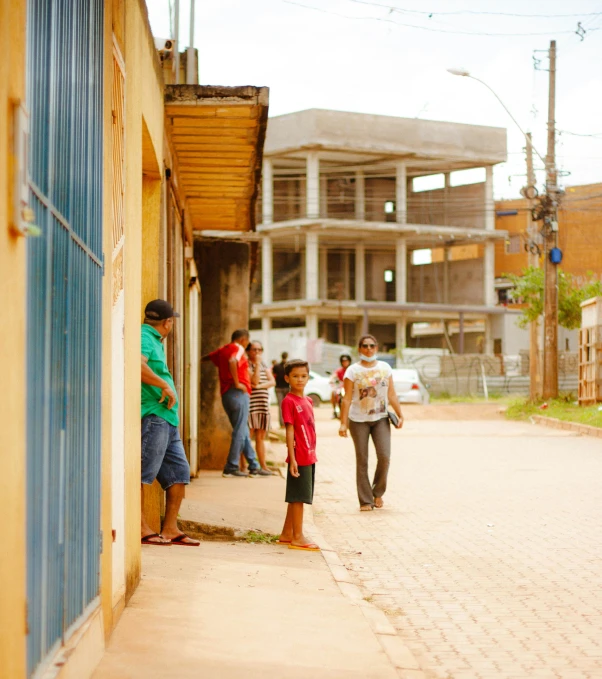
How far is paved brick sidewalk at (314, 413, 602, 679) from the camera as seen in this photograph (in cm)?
527

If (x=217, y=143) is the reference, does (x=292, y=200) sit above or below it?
above

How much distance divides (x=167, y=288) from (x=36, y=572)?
658 centimetres

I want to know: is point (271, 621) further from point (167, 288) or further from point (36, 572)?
point (167, 288)

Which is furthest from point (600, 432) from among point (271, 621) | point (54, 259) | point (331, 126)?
point (331, 126)

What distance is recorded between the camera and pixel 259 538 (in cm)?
863

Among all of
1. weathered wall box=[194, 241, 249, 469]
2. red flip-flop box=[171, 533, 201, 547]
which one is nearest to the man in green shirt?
red flip-flop box=[171, 533, 201, 547]

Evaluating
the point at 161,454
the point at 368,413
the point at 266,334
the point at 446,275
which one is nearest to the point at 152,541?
the point at 161,454

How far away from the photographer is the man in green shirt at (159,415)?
739 cm

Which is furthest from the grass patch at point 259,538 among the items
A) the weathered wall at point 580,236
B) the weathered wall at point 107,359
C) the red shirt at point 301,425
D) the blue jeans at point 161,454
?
the weathered wall at point 580,236

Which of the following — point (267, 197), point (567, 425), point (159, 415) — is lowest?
point (567, 425)

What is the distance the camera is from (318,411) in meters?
36.9

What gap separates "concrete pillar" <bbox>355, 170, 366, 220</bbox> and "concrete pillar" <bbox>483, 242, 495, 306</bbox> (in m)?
6.77

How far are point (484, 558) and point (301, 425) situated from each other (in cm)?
175

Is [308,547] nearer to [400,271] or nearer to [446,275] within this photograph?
[400,271]
